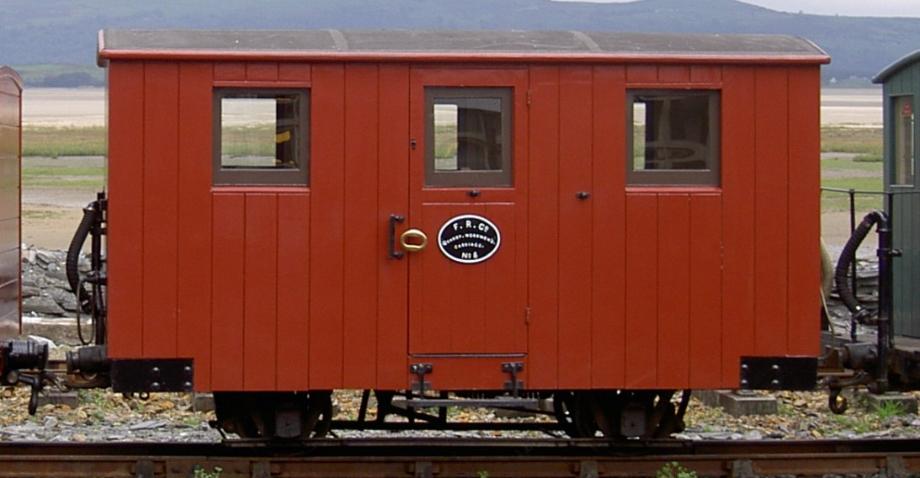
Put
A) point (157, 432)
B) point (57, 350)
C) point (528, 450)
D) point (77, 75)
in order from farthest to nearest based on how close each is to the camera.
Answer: point (77, 75), point (57, 350), point (157, 432), point (528, 450)

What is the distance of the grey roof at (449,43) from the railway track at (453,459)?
2461 millimetres

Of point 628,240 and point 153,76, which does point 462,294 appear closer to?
point 628,240

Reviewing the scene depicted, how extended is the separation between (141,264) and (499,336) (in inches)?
83.6

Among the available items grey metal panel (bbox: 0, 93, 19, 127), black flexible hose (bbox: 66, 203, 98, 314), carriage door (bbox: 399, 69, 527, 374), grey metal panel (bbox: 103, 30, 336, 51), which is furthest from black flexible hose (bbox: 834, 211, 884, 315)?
grey metal panel (bbox: 0, 93, 19, 127)

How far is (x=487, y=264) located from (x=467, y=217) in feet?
0.99

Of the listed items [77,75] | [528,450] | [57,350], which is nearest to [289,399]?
[528,450]

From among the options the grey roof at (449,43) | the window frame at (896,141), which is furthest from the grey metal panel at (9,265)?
the window frame at (896,141)

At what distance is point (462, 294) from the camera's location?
365 inches

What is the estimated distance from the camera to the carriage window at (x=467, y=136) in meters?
9.26

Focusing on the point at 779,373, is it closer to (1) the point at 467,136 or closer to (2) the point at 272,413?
(1) the point at 467,136

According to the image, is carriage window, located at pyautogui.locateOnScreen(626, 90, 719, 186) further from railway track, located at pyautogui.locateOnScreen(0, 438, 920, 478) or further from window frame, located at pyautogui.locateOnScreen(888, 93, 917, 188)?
window frame, located at pyautogui.locateOnScreen(888, 93, 917, 188)

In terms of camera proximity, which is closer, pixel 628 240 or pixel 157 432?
pixel 628 240

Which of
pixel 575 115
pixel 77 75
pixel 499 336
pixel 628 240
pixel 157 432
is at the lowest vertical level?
pixel 157 432

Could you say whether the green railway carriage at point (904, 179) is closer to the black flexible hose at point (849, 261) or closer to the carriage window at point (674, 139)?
the black flexible hose at point (849, 261)
